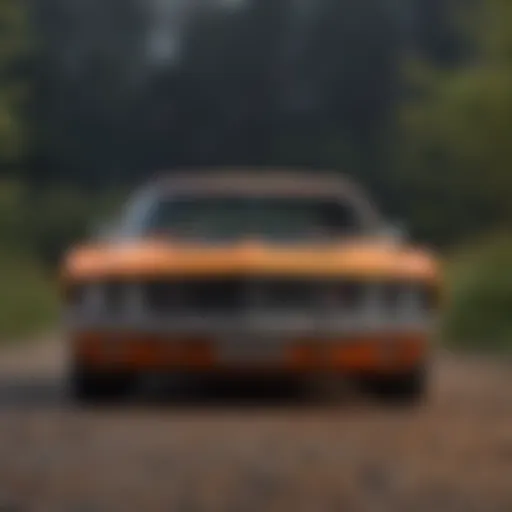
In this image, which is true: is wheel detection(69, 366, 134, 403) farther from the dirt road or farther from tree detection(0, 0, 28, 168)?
tree detection(0, 0, 28, 168)

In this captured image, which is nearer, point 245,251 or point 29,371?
point 245,251

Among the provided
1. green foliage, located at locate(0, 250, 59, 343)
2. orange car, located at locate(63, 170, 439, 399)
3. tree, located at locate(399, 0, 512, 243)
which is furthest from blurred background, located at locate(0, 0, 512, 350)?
orange car, located at locate(63, 170, 439, 399)

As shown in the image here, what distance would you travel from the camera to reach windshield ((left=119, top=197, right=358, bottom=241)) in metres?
11.8

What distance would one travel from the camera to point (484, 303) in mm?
18375

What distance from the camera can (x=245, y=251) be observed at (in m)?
10.7

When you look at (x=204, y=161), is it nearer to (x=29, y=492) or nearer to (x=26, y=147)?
(x=26, y=147)

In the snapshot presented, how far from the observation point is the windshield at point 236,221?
38.5ft

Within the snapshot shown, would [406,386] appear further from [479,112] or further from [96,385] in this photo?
[479,112]

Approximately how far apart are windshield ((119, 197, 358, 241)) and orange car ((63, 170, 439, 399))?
0.88 meters

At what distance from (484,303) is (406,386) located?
7688mm

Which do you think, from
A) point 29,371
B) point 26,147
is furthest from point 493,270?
point 26,147

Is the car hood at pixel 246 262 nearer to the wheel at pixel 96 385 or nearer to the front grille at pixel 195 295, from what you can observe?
the front grille at pixel 195 295

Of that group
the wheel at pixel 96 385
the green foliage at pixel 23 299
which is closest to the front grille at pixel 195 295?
the wheel at pixel 96 385

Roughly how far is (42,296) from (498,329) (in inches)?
330
